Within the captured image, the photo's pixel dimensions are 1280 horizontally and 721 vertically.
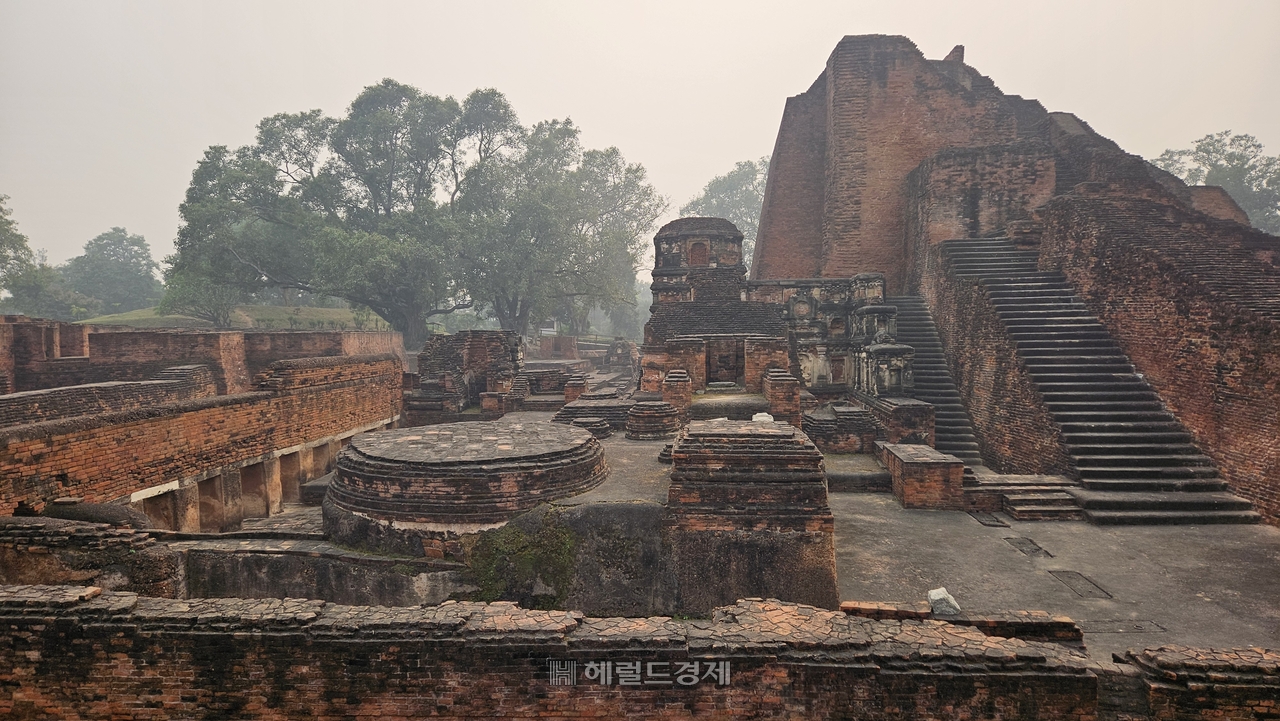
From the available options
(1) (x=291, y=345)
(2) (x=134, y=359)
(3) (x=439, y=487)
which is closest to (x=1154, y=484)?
(3) (x=439, y=487)

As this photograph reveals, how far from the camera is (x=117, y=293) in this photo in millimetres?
43719

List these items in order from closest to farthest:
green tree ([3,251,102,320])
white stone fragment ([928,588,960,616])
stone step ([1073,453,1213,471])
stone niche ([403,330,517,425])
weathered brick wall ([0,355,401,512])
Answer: white stone fragment ([928,588,960,616]) → weathered brick wall ([0,355,401,512]) → stone step ([1073,453,1213,471]) → stone niche ([403,330,517,425]) → green tree ([3,251,102,320])

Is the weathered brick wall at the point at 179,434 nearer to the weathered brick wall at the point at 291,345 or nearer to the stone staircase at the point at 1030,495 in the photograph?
the weathered brick wall at the point at 291,345

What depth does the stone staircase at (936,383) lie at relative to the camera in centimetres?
955

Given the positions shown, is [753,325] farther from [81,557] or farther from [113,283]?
[113,283]

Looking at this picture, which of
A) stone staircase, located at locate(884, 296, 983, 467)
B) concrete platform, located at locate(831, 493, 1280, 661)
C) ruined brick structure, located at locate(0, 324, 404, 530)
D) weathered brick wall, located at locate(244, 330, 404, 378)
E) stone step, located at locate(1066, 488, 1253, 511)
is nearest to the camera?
concrete platform, located at locate(831, 493, 1280, 661)

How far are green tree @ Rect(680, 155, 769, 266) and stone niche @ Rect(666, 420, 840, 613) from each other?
1680 inches

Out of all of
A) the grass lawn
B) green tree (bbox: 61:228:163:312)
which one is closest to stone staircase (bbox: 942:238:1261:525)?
the grass lawn

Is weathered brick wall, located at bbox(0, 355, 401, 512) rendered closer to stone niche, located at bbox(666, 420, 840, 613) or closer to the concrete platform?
stone niche, located at bbox(666, 420, 840, 613)

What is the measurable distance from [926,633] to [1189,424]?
6745 millimetres

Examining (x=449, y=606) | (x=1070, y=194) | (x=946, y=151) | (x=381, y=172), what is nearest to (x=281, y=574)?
(x=449, y=606)

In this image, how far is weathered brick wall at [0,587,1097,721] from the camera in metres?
3.41

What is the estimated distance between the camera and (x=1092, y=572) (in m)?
5.25

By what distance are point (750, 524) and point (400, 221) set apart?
25.2 meters
